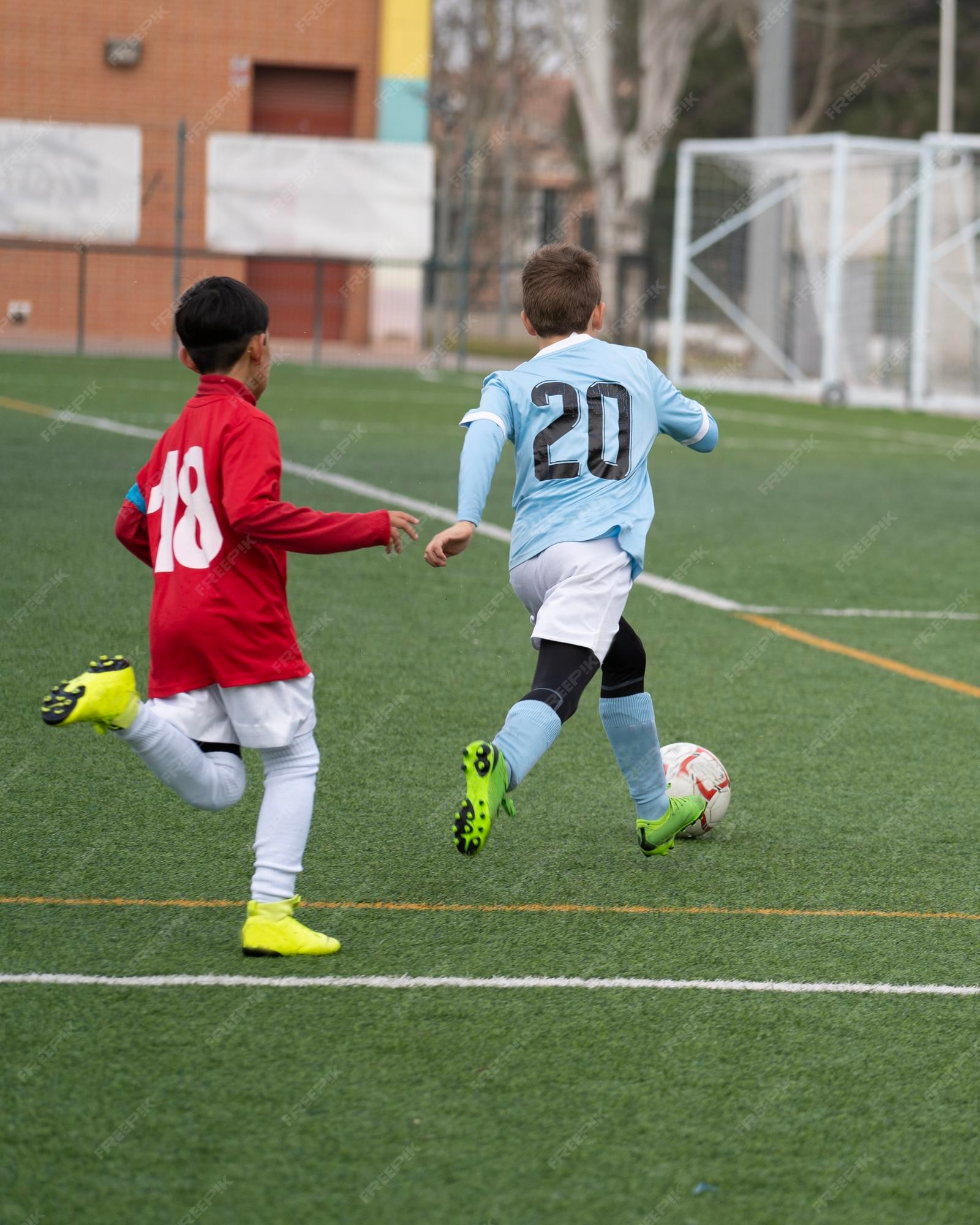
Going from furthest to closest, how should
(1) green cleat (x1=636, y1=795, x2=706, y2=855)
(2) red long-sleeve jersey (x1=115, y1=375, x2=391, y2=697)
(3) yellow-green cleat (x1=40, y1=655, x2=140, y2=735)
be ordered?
(1) green cleat (x1=636, y1=795, x2=706, y2=855) → (2) red long-sleeve jersey (x1=115, y1=375, x2=391, y2=697) → (3) yellow-green cleat (x1=40, y1=655, x2=140, y2=735)

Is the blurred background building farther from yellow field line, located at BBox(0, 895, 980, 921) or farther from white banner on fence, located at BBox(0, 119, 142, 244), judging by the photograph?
yellow field line, located at BBox(0, 895, 980, 921)

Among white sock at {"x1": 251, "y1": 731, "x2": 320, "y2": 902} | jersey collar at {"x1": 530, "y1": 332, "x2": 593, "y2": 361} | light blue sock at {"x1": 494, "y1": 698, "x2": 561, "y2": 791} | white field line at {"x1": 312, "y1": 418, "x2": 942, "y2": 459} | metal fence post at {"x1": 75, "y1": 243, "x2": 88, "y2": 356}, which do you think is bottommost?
white sock at {"x1": 251, "y1": 731, "x2": 320, "y2": 902}

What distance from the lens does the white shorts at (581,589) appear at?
12.9 ft

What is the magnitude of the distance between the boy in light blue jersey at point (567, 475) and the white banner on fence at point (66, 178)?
2076 centimetres

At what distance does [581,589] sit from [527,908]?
72cm

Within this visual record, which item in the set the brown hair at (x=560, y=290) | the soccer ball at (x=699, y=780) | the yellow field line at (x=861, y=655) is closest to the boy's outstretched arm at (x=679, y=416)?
the brown hair at (x=560, y=290)

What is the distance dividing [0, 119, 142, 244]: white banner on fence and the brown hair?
20787mm

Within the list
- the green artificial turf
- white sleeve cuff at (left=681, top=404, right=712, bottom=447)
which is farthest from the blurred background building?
white sleeve cuff at (left=681, top=404, right=712, bottom=447)

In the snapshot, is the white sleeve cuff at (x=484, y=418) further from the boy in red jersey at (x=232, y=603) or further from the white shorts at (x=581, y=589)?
the boy in red jersey at (x=232, y=603)

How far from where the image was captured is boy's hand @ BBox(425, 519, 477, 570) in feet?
11.8

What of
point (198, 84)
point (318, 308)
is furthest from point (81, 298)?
point (198, 84)

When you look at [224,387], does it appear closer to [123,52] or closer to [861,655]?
[861,655]

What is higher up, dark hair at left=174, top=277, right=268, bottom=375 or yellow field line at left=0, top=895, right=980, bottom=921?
dark hair at left=174, top=277, right=268, bottom=375

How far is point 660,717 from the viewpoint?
584 cm
